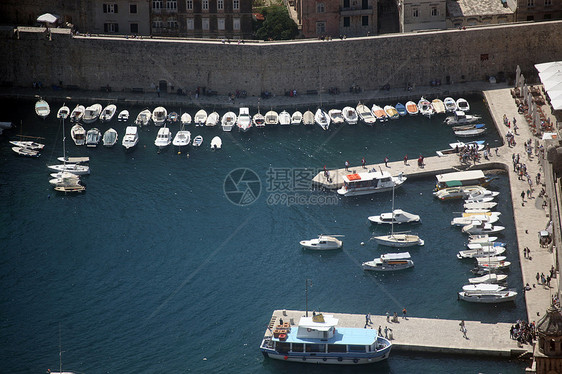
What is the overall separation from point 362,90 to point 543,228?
126 feet

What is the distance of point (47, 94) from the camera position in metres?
150

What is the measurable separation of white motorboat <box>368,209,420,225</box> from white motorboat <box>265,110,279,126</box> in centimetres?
2471

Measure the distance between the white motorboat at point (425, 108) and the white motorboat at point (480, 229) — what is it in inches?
1062

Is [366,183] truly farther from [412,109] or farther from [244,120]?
[244,120]

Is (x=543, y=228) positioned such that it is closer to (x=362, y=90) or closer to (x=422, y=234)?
(x=422, y=234)

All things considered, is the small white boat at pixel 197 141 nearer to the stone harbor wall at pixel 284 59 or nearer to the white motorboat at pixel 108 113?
the white motorboat at pixel 108 113

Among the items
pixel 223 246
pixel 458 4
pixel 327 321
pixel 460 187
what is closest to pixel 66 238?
pixel 223 246

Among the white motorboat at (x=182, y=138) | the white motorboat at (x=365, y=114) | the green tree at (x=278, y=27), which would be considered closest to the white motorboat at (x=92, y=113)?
the white motorboat at (x=182, y=138)

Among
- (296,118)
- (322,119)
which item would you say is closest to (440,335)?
(322,119)

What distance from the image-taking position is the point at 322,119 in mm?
144000

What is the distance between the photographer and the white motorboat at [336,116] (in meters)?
144

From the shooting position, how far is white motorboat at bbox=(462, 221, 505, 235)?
121 m

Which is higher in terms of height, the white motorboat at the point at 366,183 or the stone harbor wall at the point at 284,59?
the stone harbor wall at the point at 284,59

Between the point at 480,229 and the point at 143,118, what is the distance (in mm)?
44069
